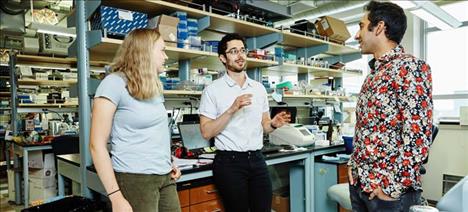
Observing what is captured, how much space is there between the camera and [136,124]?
55.1 inches

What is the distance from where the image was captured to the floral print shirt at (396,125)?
1276 millimetres

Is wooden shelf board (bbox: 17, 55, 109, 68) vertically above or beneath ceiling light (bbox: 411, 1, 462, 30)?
beneath

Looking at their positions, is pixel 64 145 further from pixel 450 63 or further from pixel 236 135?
pixel 450 63

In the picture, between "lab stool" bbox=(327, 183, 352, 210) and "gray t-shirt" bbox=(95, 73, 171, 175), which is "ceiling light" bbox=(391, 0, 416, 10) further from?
"gray t-shirt" bbox=(95, 73, 171, 175)

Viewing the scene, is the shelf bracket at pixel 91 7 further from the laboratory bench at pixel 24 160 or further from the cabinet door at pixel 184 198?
the laboratory bench at pixel 24 160

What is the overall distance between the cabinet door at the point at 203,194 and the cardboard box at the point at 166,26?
1.04 m

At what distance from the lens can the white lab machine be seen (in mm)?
3010

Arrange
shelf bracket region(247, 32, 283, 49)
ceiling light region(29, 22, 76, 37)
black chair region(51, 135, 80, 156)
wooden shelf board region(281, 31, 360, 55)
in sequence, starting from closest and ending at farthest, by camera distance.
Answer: shelf bracket region(247, 32, 283, 49) < wooden shelf board region(281, 31, 360, 55) < black chair region(51, 135, 80, 156) < ceiling light region(29, 22, 76, 37)

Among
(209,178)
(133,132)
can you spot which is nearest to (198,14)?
(209,178)

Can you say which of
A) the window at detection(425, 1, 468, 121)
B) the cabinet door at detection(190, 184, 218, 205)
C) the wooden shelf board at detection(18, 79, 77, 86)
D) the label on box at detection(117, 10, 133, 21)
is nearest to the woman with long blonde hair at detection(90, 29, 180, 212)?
the cabinet door at detection(190, 184, 218, 205)

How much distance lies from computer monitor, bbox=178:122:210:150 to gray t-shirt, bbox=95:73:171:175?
39.6 inches

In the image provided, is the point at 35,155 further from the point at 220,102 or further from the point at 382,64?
the point at 382,64

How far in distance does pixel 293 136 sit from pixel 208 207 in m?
1.19

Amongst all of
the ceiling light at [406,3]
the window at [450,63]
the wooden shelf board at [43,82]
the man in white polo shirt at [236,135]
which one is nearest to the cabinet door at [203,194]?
the man in white polo shirt at [236,135]
